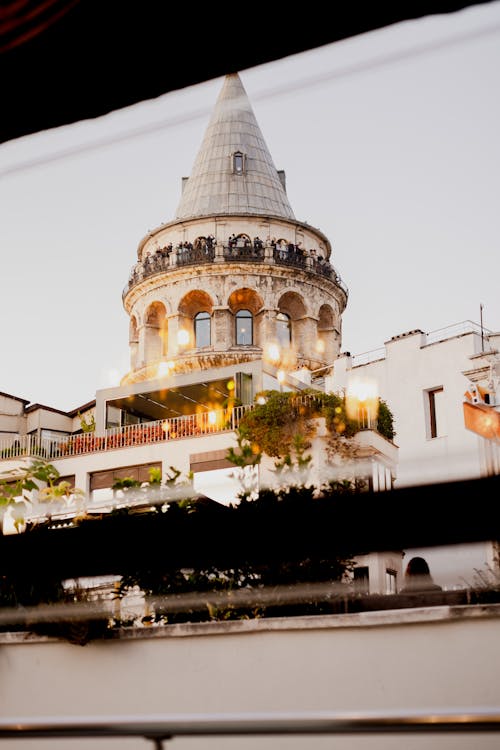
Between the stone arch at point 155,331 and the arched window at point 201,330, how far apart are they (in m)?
1.25

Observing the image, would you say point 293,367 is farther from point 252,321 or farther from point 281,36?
point 281,36

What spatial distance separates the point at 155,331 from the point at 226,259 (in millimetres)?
4247

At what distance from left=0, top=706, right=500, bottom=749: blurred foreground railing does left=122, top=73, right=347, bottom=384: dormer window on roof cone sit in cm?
3514

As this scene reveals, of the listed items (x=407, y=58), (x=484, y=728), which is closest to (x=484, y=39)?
(x=407, y=58)

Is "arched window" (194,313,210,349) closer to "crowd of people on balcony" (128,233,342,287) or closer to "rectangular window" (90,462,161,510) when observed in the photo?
"crowd of people on balcony" (128,233,342,287)

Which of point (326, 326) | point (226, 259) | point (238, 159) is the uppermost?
point (238, 159)

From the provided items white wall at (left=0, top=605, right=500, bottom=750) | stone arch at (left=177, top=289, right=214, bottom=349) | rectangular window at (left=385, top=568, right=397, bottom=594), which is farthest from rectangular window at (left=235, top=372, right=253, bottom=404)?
white wall at (left=0, top=605, right=500, bottom=750)

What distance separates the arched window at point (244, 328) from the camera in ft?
125

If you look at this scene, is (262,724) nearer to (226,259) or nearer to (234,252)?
(226,259)

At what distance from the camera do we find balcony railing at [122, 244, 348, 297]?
37.9m

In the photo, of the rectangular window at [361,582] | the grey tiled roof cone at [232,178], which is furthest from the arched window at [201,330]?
the rectangular window at [361,582]

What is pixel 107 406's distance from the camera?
27219 millimetres

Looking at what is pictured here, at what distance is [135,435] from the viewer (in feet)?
80.8

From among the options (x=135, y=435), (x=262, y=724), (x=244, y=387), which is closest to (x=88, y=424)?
(x=135, y=435)
